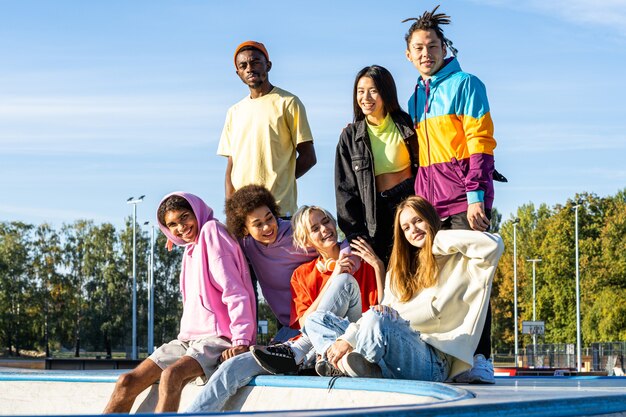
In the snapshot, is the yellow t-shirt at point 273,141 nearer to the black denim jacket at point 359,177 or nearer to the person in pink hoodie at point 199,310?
the black denim jacket at point 359,177

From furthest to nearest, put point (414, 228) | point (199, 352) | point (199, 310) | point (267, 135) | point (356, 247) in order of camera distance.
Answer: point (267, 135)
point (199, 310)
point (356, 247)
point (199, 352)
point (414, 228)

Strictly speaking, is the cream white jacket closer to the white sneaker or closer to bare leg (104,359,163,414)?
the white sneaker

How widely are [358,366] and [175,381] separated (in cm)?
117

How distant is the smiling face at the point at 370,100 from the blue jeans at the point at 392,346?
1760 millimetres

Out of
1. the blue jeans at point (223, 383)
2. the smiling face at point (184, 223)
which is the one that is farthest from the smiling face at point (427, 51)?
the blue jeans at point (223, 383)

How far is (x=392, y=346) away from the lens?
546 cm

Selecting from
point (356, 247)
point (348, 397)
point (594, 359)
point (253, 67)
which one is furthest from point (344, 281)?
point (594, 359)

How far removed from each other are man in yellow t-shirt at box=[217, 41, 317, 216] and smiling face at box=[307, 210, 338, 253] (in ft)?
3.86

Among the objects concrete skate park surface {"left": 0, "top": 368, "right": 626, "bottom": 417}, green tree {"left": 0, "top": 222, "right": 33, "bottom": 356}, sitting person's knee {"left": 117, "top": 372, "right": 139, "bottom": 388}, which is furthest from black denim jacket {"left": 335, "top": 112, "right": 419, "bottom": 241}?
green tree {"left": 0, "top": 222, "right": 33, "bottom": 356}

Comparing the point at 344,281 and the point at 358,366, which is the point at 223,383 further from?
the point at 344,281

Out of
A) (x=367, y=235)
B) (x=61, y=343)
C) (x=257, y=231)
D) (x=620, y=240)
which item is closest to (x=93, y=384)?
(x=257, y=231)

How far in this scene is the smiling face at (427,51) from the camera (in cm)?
680

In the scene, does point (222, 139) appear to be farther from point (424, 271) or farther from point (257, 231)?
point (424, 271)

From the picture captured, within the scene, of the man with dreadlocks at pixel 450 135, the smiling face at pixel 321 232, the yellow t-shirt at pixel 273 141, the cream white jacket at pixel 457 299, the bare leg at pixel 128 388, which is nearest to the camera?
the cream white jacket at pixel 457 299
